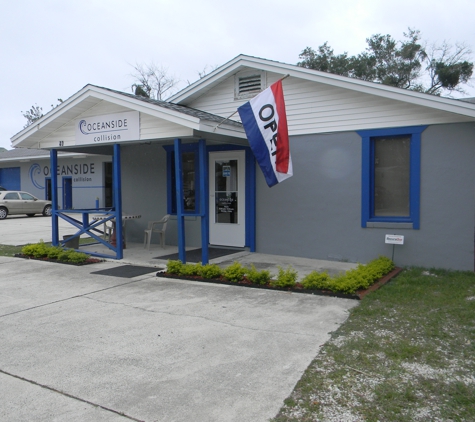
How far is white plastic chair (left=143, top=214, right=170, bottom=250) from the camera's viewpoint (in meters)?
10.7

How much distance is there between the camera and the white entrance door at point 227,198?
34.2 feet

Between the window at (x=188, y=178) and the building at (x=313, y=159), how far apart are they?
3 centimetres

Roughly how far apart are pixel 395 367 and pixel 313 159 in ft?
19.0

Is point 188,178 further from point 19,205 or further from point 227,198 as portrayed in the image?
point 19,205

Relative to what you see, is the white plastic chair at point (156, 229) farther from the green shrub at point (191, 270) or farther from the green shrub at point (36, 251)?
the green shrub at point (191, 270)

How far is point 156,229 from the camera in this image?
455 inches

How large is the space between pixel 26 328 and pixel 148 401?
2.55 m

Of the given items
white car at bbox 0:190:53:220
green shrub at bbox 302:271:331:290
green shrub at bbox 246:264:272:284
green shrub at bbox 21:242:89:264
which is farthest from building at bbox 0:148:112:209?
green shrub at bbox 302:271:331:290

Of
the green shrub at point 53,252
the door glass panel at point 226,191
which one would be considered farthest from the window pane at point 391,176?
the green shrub at point 53,252

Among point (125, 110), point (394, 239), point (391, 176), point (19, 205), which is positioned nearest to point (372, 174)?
point (391, 176)

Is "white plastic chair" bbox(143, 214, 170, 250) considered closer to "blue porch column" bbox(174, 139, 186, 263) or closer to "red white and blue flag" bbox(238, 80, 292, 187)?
"blue porch column" bbox(174, 139, 186, 263)

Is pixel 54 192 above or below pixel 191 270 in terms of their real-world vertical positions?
above

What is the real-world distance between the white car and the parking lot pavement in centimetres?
1702

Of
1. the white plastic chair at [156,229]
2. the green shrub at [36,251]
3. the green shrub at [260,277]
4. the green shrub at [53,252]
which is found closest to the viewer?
the green shrub at [260,277]
